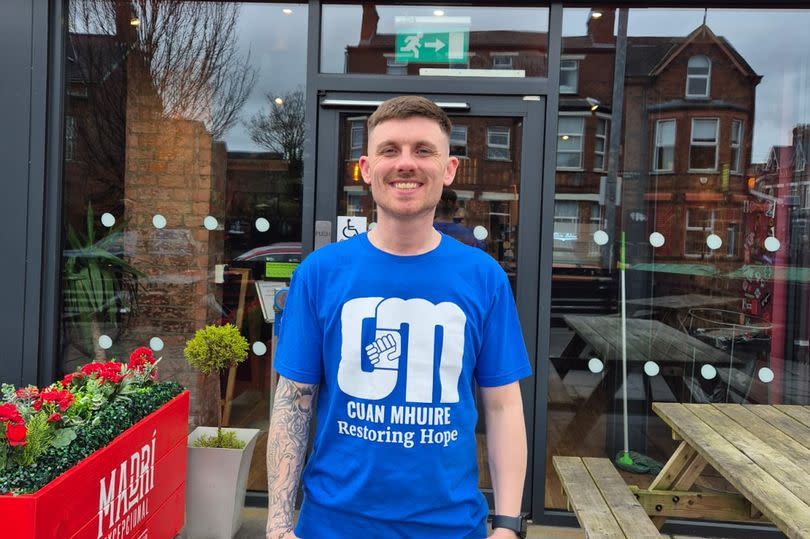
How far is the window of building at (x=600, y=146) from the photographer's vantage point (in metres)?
3.51

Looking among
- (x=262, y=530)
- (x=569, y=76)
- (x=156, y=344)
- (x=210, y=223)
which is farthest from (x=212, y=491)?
(x=569, y=76)

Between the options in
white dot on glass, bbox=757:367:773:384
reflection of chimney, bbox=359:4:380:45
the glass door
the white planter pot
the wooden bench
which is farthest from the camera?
white dot on glass, bbox=757:367:773:384

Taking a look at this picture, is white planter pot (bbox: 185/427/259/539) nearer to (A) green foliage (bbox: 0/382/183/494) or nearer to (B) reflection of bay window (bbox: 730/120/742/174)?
(A) green foliage (bbox: 0/382/183/494)

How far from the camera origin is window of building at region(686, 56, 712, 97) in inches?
139

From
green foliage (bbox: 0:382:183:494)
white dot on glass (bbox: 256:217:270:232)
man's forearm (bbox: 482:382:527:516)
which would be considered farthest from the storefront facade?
man's forearm (bbox: 482:382:527:516)

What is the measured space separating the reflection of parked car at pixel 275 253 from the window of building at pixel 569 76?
1602 millimetres

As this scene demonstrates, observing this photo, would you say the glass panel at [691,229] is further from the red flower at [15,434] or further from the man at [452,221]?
the red flower at [15,434]

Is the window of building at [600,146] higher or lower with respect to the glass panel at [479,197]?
higher

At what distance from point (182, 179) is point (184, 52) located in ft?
2.31

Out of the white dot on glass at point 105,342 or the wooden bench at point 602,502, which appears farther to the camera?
the white dot on glass at point 105,342

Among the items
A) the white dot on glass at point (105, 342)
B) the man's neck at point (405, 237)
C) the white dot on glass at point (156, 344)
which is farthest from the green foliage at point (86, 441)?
the man's neck at point (405, 237)

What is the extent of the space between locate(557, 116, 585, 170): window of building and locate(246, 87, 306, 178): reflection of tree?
1.34m

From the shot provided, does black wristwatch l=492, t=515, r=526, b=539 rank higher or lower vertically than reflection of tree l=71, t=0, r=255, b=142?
lower

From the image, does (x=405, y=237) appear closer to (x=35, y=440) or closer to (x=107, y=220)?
(x=35, y=440)
